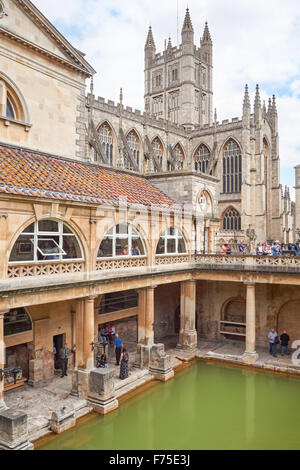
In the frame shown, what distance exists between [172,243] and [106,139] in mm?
22195

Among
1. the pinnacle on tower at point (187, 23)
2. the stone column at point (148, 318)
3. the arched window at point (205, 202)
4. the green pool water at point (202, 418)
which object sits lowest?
the green pool water at point (202, 418)

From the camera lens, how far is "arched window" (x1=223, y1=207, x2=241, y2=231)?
158ft

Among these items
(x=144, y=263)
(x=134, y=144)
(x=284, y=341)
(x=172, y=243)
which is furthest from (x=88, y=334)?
(x=134, y=144)

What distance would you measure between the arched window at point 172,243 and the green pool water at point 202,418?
6.81 metres

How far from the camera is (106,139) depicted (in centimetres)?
4066

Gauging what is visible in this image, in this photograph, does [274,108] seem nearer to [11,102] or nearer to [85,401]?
[11,102]

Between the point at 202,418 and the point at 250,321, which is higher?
the point at 250,321

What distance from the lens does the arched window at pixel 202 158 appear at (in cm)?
5288

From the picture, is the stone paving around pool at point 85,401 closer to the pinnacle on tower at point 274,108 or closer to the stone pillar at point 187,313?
the stone pillar at point 187,313

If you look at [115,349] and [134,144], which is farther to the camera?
[134,144]

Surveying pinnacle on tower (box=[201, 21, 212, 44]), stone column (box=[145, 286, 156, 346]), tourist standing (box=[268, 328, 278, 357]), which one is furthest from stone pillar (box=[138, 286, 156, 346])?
pinnacle on tower (box=[201, 21, 212, 44])

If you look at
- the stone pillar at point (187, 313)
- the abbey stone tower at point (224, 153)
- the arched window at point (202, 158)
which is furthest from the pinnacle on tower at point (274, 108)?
the stone pillar at point (187, 313)

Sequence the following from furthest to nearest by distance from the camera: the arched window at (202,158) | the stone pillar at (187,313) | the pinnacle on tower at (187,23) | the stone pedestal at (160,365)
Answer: the pinnacle on tower at (187,23)
the arched window at (202,158)
the stone pillar at (187,313)
the stone pedestal at (160,365)
